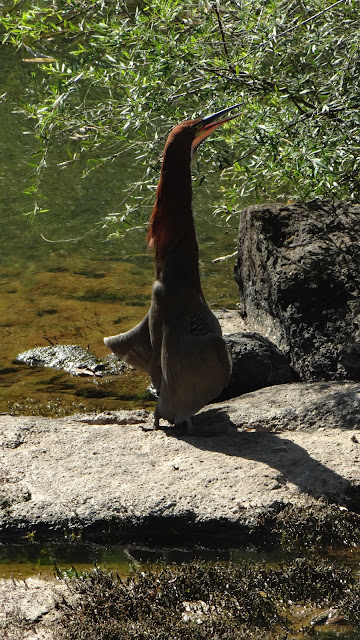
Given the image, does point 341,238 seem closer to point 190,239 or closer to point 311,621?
point 190,239

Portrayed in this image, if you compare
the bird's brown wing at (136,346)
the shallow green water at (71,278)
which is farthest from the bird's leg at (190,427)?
the shallow green water at (71,278)

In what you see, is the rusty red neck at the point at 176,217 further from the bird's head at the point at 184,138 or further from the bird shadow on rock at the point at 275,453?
the bird shadow on rock at the point at 275,453

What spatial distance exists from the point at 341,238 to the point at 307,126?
2.63ft

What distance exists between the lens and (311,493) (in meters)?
3.74

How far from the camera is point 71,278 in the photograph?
7.59 m

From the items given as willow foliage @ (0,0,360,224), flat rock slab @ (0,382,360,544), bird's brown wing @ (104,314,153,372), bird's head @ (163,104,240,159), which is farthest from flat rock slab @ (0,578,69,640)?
willow foliage @ (0,0,360,224)

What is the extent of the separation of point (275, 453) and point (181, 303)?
3.19 feet

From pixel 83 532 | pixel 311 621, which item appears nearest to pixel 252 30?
pixel 83 532

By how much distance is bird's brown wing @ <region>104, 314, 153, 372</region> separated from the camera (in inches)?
187

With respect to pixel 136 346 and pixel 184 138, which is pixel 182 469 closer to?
pixel 136 346

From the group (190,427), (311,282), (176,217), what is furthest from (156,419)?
Result: (311,282)

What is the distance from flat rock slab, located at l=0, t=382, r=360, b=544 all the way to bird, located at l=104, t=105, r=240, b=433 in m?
0.25

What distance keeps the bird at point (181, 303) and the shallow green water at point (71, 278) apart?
1276 millimetres

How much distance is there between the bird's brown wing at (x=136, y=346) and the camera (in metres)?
4.74
